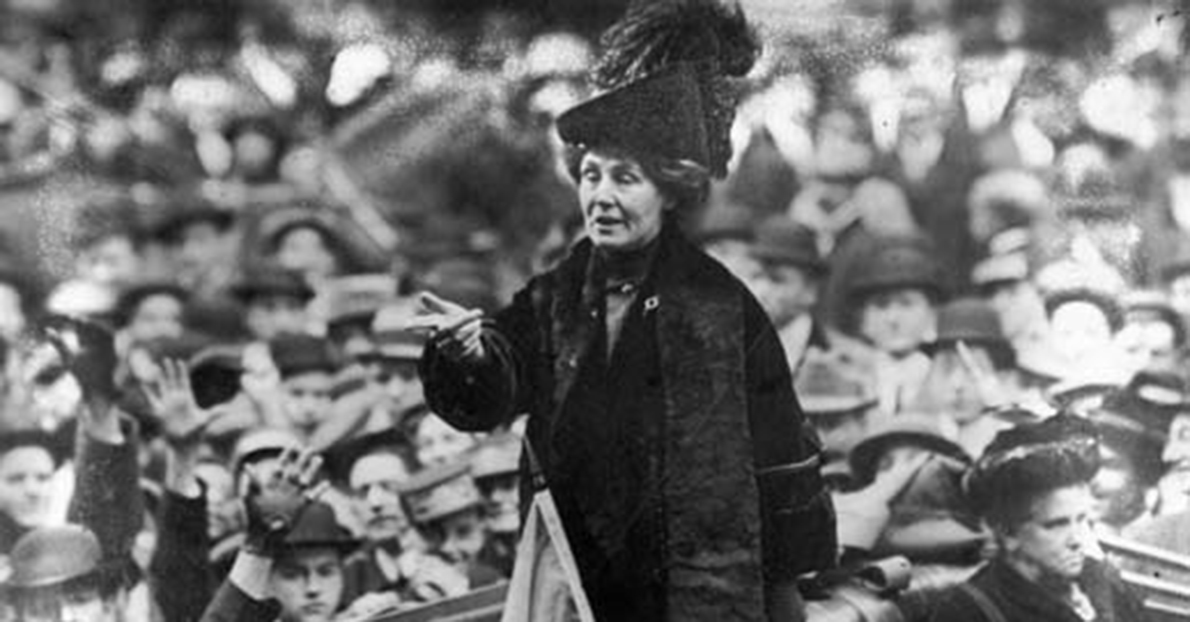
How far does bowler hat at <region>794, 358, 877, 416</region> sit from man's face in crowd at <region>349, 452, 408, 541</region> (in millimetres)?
1339

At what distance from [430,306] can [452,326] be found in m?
0.11

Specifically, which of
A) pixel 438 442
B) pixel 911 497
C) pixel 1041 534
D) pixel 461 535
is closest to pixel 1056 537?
pixel 1041 534

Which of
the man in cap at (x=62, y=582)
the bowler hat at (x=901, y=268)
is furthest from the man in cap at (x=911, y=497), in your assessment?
the man in cap at (x=62, y=582)

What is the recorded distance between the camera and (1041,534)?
17.2 ft

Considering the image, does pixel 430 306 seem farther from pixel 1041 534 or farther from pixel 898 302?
pixel 1041 534

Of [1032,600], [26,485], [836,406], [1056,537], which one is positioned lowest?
[1032,600]

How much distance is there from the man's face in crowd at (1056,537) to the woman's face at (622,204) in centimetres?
157

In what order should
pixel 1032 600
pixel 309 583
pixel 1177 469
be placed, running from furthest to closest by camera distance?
pixel 1177 469 < pixel 1032 600 < pixel 309 583

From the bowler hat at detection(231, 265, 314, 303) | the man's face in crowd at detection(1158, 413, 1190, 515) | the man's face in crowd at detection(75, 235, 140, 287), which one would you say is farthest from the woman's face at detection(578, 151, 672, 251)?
the man's face in crowd at detection(1158, 413, 1190, 515)

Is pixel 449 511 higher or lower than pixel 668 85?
lower

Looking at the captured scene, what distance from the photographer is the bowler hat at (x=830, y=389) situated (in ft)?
17.0

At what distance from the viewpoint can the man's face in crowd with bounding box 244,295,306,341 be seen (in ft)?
17.1

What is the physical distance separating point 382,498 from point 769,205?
5.24ft

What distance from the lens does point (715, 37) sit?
522 centimetres
